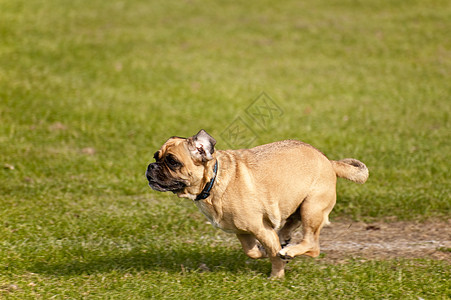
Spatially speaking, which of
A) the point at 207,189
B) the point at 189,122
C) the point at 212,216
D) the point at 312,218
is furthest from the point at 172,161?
the point at 189,122

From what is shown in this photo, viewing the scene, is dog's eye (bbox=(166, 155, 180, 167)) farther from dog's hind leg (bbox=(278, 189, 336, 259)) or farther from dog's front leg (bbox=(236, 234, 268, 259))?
dog's hind leg (bbox=(278, 189, 336, 259))

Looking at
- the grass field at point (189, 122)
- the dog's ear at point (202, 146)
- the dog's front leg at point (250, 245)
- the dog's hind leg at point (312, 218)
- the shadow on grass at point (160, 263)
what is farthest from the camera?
the shadow on grass at point (160, 263)

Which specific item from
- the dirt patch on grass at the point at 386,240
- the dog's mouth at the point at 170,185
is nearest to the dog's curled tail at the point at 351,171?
the dirt patch on grass at the point at 386,240

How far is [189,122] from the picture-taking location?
15.6m

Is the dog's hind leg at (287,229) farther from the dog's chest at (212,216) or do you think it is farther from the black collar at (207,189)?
the black collar at (207,189)

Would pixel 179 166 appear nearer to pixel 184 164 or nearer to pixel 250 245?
pixel 184 164

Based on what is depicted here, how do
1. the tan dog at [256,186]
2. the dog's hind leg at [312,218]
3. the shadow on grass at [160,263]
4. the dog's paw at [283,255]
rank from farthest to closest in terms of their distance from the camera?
the shadow on grass at [160,263]
the dog's hind leg at [312,218]
the dog's paw at [283,255]
the tan dog at [256,186]

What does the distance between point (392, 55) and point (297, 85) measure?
442cm

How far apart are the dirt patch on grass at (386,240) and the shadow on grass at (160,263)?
4.49 feet

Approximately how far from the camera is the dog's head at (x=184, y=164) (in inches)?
271

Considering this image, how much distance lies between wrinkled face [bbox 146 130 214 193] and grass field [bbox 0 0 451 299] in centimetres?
138

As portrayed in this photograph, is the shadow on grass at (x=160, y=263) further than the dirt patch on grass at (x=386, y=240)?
No

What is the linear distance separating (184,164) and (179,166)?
0.21 feet

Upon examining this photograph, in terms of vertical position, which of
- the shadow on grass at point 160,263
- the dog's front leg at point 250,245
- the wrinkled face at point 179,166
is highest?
the wrinkled face at point 179,166
